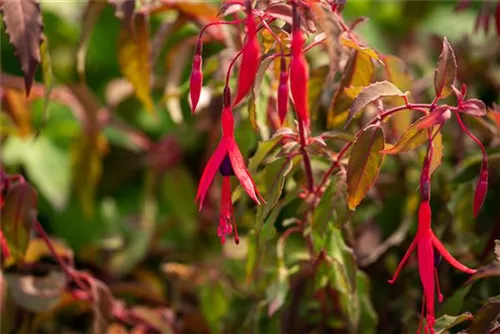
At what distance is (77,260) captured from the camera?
1.44 m

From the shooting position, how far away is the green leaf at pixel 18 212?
0.91 meters

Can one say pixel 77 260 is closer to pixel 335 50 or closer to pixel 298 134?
pixel 298 134

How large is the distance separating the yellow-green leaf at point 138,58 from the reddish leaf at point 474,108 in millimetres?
462

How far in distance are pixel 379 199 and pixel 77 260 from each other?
538 millimetres

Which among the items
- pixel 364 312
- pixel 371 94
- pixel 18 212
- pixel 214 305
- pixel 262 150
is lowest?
pixel 214 305

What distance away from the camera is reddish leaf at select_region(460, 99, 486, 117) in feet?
2.35

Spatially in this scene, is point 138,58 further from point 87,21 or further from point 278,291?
point 278,291

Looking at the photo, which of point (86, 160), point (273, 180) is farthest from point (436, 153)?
point (86, 160)

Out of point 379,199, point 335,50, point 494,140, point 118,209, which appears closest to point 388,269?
point 379,199

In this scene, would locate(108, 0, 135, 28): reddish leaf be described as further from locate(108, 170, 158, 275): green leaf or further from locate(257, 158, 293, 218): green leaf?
locate(108, 170, 158, 275): green leaf

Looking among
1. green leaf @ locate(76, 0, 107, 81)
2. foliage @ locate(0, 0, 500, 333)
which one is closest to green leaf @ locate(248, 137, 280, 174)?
foliage @ locate(0, 0, 500, 333)

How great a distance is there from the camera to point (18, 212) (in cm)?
91

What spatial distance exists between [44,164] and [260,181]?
2.96 feet

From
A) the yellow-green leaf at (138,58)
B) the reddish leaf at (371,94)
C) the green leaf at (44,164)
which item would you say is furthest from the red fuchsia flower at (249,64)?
the green leaf at (44,164)
